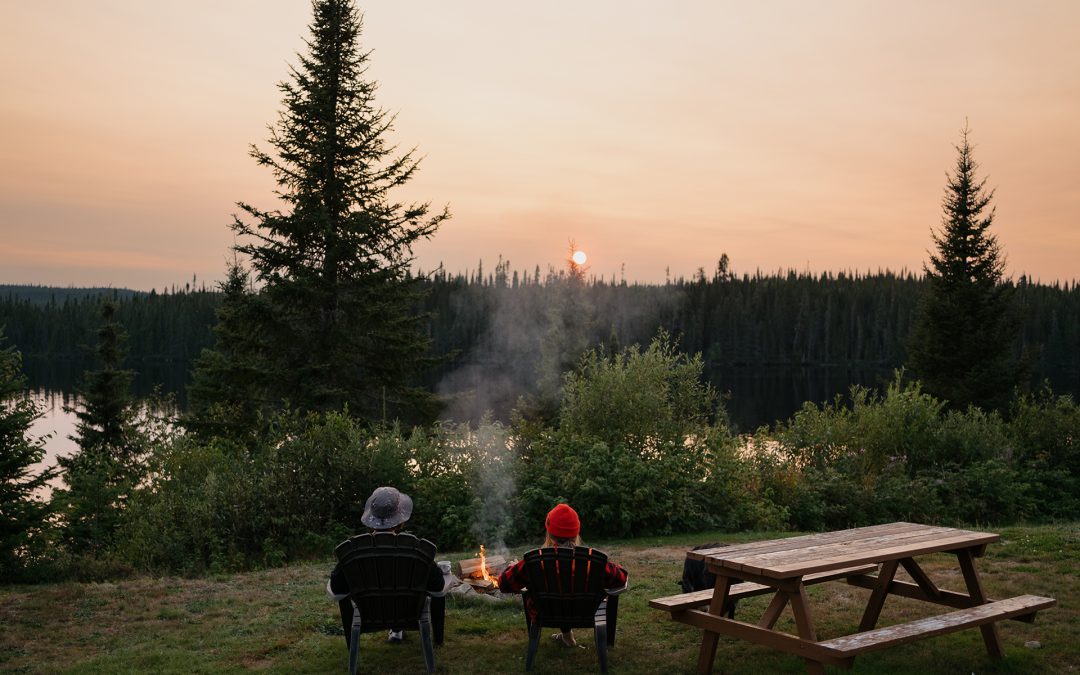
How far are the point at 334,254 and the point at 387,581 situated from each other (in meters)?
16.0

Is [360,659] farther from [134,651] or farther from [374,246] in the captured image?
[374,246]

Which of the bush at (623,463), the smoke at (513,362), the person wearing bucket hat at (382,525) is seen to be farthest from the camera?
the smoke at (513,362)

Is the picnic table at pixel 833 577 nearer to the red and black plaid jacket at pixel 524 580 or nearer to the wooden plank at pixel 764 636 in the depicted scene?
the wooden plank at pixel 764 636

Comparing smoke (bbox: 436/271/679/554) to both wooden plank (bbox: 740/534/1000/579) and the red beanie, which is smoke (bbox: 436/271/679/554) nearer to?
the red beanie

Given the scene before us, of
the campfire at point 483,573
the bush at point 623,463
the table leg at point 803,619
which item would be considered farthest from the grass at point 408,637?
the bush at point 623,463

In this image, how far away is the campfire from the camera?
7.95m

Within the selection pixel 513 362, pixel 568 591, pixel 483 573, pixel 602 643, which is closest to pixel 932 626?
pixel 602 643

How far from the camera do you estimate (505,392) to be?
48875 mm

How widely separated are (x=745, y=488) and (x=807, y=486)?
107cm

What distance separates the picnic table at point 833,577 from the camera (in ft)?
17.6

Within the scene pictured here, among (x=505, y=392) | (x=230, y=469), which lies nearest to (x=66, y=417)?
(x=505, y=392)

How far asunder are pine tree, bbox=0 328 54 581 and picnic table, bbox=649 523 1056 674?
29.7 ft

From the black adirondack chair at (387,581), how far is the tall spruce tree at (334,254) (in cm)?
1527

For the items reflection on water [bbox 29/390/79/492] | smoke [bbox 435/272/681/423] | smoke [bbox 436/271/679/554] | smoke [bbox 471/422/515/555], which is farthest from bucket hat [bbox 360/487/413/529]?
reflection on water [bbox 29/390/79/492]
